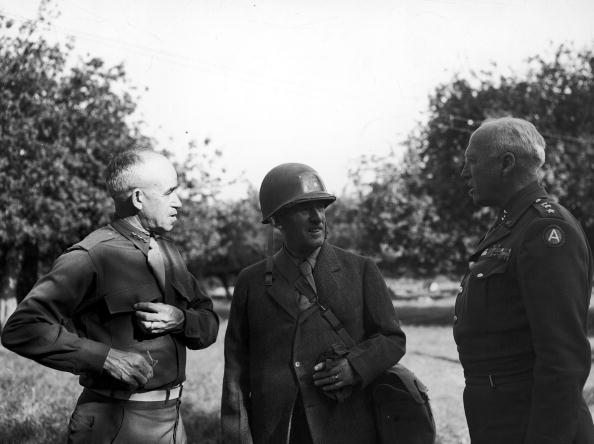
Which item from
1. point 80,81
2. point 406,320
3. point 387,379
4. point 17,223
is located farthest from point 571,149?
point 387,379

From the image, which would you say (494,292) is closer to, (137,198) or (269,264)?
(269,264)

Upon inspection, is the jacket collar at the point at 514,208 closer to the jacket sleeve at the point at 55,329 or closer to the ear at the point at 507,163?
the ear at the point at 507,163

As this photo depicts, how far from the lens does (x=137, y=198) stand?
3744 mm

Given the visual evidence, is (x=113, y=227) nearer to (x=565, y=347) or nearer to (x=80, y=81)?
(x=565, y=347)

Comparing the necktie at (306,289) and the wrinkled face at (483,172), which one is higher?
the wrinkled face at (483,172)

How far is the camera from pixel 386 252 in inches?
1921

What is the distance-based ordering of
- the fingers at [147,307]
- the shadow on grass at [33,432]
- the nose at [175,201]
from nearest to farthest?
the fingers at [147,307] < the nose at [175,201] < the shadow on grass at [33,432]

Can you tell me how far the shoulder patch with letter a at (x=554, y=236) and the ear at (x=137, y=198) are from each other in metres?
2.02

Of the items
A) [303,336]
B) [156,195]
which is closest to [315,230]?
[303,336]

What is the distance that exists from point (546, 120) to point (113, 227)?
24100mm

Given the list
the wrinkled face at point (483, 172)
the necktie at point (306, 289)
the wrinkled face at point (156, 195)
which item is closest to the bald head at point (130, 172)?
the wrinkled face at point (156, 195)

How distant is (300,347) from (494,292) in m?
1.14

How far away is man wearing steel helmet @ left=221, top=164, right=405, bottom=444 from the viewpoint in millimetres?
3713

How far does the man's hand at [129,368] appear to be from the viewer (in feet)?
10.8
